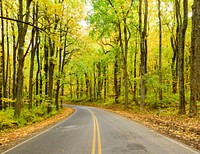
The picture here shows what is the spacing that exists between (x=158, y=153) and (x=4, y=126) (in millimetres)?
11154

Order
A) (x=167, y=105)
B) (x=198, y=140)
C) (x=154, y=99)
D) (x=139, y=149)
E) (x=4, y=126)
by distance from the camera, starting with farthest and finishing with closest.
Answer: (x=154, y=99) → (x=167, y=105) → (x=4, y=126) → (x=198, y=140) → (x=139, y=149)

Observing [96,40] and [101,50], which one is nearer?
[96,40]

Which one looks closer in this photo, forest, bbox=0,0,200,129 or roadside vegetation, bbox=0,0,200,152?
roadside vegetation, bbox=0,0,200,152

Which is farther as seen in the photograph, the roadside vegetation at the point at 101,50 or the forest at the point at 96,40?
the forest at the point at 96,40

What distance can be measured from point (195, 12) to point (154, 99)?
14.7 meters

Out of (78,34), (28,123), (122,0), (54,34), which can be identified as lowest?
(28,123)

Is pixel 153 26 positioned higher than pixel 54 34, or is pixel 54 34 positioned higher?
pixel 153 26

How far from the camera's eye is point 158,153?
7.49m

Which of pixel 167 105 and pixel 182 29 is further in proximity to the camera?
pixel 167 105

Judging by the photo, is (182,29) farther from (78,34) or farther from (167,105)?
(78,34)

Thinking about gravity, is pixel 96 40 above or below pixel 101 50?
below

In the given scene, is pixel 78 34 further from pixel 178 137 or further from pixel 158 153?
pixel 158 153

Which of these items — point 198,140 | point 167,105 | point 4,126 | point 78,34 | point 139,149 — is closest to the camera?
point 139,149

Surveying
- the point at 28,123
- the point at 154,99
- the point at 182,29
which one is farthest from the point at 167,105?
the point at 28,123
